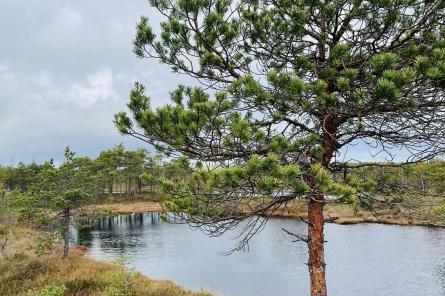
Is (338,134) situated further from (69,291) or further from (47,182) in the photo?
(47,182)

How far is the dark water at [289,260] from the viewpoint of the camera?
965 inches

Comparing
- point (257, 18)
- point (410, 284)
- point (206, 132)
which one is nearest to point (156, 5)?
point (257, 18)

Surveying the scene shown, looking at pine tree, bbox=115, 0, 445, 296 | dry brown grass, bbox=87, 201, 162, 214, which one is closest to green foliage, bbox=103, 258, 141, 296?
pine tree, bbox=115, 0, 445, 296

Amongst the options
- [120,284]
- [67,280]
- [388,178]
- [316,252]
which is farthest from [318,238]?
[67,280]

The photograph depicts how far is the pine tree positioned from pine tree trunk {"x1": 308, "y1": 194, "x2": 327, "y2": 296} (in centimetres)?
2

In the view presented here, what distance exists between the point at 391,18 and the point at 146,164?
82.0 meters

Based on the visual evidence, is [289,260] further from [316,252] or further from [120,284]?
[316,252]

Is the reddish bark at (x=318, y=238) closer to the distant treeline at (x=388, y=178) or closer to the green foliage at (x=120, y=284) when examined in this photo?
the distant treeline at (x=388, y=178)

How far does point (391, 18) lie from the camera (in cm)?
709

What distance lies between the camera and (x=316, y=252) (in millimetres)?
7785

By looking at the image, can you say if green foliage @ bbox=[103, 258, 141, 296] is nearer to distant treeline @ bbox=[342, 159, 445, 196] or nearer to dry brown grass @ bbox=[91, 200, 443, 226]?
distant treeline @ bbox=[342, 159, 445, 196]

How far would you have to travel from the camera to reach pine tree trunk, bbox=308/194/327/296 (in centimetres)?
764

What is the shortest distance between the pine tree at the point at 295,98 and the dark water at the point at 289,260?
1766 cm

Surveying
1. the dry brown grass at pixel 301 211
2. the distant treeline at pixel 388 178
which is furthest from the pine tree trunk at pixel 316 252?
the dry brown grass at pixel 301 211
